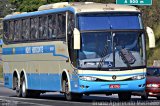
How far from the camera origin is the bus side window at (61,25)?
984 inches

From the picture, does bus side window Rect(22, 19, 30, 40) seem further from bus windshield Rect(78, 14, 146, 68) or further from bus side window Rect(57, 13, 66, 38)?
bus windshield Rect(78, 14, 146, 68)

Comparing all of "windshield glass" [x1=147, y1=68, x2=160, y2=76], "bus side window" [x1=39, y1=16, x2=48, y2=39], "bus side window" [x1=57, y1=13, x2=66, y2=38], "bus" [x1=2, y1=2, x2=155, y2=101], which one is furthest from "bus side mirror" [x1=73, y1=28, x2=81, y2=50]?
"windshield glass" [x1=147, y1=68, x2=160, y2=76]

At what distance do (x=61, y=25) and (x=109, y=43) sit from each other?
2529mm

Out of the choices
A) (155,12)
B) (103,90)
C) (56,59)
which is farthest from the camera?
(155,12)

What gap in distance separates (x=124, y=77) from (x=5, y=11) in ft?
344

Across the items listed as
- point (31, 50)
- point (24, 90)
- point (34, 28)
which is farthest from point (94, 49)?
point (24, 90)

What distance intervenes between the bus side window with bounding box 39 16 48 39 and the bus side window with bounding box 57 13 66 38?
1398 mm

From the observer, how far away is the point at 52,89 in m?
26.5

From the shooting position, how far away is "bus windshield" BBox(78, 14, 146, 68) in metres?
23.3

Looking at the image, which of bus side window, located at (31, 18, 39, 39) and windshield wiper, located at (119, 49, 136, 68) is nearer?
windshield wiper, located at (119, 49, 136, 68)

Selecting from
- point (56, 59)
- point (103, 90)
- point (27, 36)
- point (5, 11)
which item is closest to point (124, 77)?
point (103, 90)

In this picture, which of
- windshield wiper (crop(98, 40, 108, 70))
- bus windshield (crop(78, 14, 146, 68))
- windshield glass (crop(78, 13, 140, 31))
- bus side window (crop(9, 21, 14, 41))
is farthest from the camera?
bus side window (crop(9, 21, 14, 41))

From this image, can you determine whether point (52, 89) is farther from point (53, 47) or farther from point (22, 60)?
point (22, 60)

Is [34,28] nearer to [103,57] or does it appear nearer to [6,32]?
[6,32]
